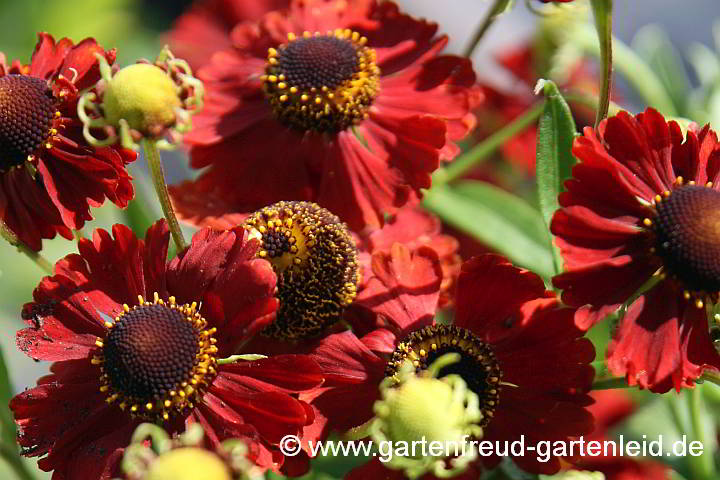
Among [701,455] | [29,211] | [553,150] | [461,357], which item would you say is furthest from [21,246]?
[701,455]

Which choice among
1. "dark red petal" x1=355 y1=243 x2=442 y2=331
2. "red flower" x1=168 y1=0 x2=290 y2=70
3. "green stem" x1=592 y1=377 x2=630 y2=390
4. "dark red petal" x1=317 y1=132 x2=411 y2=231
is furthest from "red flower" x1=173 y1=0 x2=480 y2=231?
"red flower" x1=168 y1=0 x2=290 y2=70

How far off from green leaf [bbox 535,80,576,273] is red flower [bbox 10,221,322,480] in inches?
13.8

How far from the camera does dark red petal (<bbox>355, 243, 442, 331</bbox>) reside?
112 centimetres

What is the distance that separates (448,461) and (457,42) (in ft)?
9.26

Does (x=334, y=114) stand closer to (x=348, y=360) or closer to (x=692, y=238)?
(x=348, y=360)

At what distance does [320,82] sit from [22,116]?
0.38 m

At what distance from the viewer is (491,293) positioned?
1.09m

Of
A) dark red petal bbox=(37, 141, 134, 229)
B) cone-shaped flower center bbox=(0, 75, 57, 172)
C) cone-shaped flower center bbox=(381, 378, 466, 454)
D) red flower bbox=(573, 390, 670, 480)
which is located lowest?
red flower bbox=(573, 390, 670, 480)

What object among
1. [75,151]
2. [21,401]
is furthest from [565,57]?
[21,401]

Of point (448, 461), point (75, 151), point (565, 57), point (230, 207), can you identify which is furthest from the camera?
point (565, 57)

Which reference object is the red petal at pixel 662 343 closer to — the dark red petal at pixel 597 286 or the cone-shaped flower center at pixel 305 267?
the dark red petal at pixel 597 286

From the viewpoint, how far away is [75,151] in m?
1.11

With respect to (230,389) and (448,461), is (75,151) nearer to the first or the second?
(230,389)

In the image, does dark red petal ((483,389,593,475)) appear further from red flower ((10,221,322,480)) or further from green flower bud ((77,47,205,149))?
green flower bud ((77,47,205,149))
